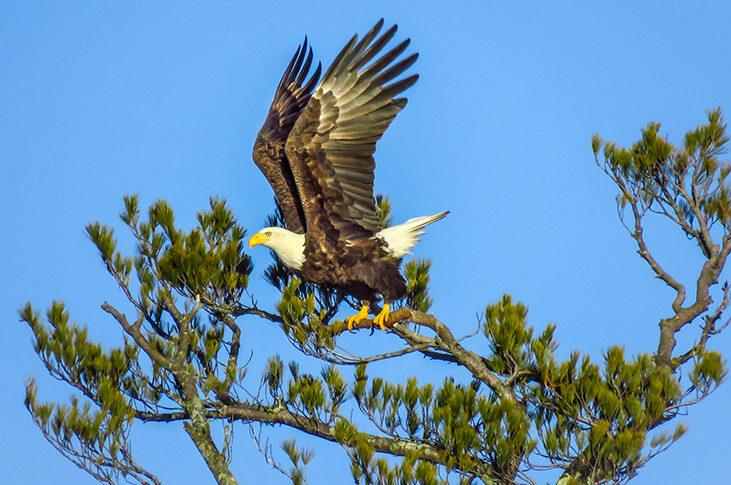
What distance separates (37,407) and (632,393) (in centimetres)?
336

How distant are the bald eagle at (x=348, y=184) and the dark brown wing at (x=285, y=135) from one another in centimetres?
36

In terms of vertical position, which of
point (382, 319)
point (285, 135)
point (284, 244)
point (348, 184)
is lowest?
point (382, 319)

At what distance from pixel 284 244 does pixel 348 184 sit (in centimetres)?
63

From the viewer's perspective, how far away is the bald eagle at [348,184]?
615 cm

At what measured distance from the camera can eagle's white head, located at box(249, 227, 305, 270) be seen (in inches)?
248

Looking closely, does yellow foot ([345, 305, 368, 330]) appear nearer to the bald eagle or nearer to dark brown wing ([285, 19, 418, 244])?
the bald eagle

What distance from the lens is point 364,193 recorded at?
641 cm

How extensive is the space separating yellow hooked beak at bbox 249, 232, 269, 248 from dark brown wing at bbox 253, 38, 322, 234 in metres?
0.48

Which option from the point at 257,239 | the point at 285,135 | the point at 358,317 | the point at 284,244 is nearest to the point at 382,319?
the point at 358,317

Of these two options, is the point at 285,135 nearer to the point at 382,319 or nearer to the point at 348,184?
the point at 348,184

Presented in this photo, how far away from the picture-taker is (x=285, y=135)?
25.4ft

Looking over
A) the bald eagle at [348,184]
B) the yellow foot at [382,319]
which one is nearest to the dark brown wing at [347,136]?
the bald eagle at [348,184]

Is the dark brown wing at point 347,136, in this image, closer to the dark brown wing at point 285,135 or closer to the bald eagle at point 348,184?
the bald eagle at point 348,184

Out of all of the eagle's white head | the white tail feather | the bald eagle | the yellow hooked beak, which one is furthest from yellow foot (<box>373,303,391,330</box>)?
the yellow hooked beak
